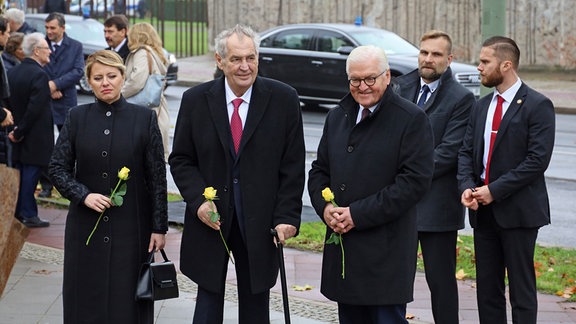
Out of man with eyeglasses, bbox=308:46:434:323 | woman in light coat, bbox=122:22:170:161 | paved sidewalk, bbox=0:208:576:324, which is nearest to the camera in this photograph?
man with eyeglasses, bbox=308:46:434:323

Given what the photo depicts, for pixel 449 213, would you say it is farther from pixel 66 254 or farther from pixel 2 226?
pixel 2 226

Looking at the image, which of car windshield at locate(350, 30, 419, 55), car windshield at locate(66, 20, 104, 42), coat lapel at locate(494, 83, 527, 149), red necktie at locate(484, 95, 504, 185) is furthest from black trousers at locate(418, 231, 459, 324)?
car windshield at locate(66, 20, 104, 42)

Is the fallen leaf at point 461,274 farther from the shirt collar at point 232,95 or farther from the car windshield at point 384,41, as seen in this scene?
the car windshield at point 384,41

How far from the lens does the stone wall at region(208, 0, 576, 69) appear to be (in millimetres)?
25547

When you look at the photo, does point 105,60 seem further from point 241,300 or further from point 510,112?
point 510,112

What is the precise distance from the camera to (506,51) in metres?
6.23

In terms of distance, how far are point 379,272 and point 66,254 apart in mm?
1754

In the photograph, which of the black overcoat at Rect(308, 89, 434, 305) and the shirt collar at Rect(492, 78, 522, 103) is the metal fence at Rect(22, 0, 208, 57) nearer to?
the shirt collar at Rect(492, 78, 522, 103)

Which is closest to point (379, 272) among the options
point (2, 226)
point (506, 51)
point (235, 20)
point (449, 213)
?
point (449, 213)

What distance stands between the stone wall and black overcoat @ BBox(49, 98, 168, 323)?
20.8 metres

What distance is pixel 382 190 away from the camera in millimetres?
5402

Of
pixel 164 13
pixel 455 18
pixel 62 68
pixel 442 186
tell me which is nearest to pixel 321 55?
pixel 455 18

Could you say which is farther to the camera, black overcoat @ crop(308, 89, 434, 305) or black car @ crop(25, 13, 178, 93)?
black car @ crop(25, 13, 178, 93)

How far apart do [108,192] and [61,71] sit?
6361 mm
